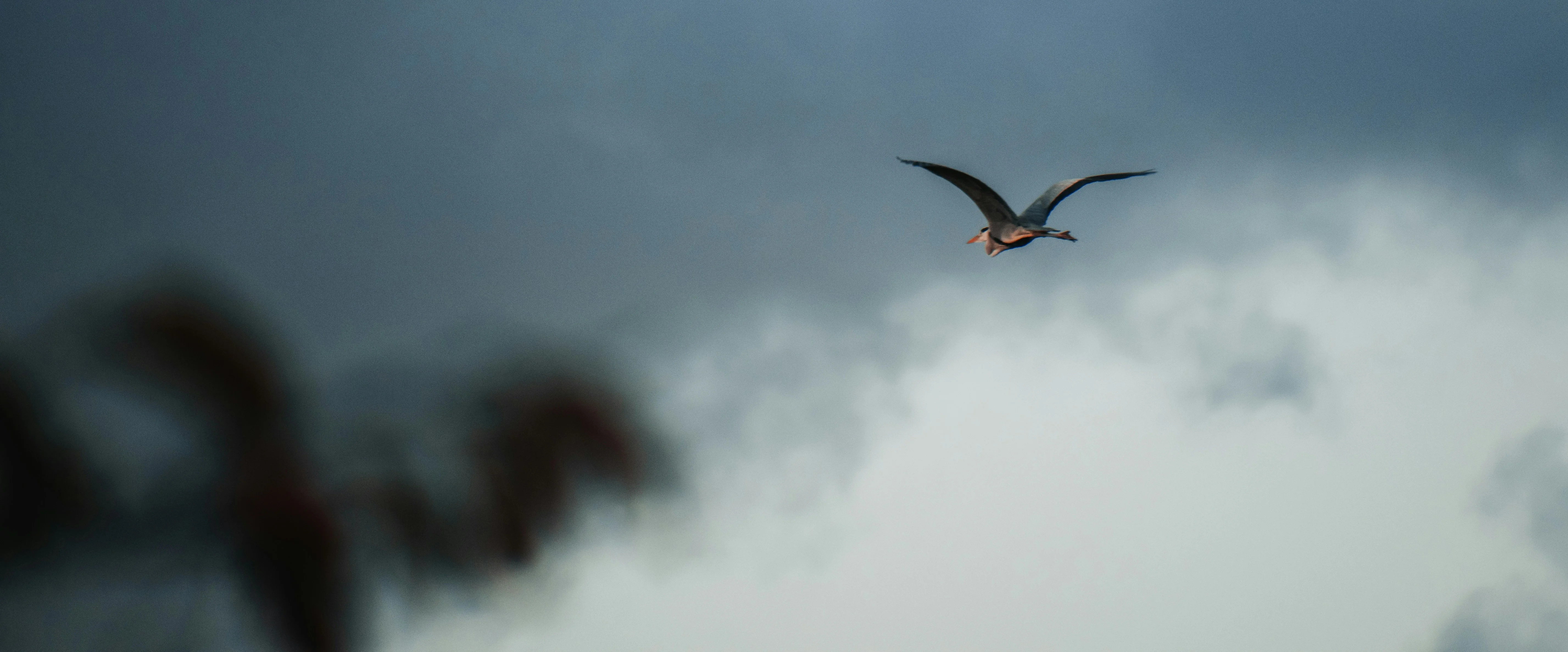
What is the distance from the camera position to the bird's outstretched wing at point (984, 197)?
85.5 ft

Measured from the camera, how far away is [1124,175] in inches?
1019

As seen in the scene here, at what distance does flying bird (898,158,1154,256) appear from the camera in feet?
86.5

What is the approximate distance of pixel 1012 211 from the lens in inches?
1089

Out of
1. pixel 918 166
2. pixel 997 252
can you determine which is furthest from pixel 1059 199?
pixel 918 166

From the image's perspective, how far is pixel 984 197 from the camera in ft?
89.4

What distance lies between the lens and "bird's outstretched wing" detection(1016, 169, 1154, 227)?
27.4 metres

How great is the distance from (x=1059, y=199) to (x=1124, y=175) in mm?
2815

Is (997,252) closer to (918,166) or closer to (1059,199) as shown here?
(1059,199)

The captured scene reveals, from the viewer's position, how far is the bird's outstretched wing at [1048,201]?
2741cm

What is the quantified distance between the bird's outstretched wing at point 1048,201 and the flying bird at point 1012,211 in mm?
12

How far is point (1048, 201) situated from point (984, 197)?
2376 millimetres

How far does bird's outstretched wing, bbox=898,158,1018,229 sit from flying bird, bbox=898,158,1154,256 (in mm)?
11

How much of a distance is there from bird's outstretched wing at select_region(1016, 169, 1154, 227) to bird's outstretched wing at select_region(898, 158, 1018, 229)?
389mm

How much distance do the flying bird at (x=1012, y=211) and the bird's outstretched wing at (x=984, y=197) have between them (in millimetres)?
11
